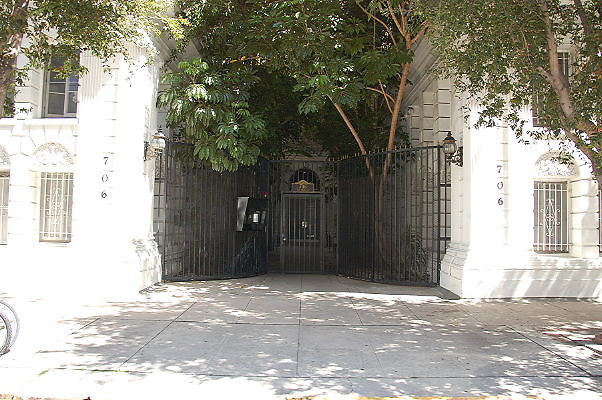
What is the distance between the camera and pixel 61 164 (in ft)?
33.0

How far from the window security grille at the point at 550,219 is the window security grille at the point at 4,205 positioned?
11578 millimetres

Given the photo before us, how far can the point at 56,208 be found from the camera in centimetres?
1020

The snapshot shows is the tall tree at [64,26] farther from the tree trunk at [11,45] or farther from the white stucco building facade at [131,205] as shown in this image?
the white stucco building facade at [131,205]

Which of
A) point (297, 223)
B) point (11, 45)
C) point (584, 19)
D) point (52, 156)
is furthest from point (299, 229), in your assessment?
point (11, 45)

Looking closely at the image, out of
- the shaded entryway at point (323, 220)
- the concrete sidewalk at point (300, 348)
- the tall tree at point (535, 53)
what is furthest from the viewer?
the shaded entryway at point (323, 220)

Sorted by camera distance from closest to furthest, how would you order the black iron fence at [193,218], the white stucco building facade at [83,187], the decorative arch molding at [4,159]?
the white stucco building facade at [83,187]
the decorative arch molding at [4,159]
the black iron fence at [193,218]

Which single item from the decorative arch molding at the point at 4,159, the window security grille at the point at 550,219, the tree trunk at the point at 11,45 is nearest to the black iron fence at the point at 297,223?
the window security grille at the point at 550,219

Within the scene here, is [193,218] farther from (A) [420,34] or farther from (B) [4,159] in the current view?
(A) [420,34]

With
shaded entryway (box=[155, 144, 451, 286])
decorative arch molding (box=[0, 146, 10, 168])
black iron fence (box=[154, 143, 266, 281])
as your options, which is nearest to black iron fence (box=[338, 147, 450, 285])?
shaded entryway (box=[155, 144, 451, 286])

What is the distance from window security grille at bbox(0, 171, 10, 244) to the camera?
10.4m

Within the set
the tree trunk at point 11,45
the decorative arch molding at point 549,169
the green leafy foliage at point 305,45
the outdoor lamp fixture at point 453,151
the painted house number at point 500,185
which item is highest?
the green leafy foliage at point 305,45

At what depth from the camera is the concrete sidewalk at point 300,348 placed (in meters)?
4.71

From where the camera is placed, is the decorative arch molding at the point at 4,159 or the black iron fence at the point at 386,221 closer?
the decorative arch molding at the point at 4,159

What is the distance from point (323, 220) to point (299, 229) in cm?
79
